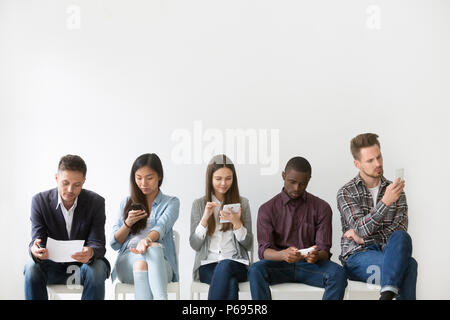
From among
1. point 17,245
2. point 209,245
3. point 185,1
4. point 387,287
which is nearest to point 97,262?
point 209,245

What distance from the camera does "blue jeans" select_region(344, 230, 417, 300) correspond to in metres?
3.17

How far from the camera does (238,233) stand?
3.57 meters

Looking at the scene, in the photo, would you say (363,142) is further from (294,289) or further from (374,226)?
(294,289)

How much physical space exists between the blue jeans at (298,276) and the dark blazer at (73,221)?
93cm

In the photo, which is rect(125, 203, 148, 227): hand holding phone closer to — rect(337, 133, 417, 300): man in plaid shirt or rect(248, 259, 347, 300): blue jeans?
rect(248, 259, 347, 300): blue jeans

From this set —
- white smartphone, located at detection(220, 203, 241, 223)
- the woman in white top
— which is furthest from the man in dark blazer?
white smartphone, located at detection(220, 203, 241, 223)

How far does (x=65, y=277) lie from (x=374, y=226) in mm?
1889

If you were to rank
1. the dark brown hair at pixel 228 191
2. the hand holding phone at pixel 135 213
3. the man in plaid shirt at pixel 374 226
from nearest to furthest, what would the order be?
the man in plaid shirt at pixel 374 226, the hand holding phone at pixel 135 213, the dark brown hair at pixel 228 191

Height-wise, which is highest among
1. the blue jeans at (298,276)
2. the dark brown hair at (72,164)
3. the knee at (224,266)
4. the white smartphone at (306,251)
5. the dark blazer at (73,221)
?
the dark brown hair at (72,164)

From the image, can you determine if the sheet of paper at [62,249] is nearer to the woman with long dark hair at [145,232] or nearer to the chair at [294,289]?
the woman with long dark hair at [145,232]

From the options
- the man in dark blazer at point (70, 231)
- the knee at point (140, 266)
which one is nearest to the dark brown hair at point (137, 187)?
the man in dark blazer at point (70, 231)

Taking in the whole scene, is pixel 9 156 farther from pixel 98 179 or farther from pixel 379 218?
pixel 379 218

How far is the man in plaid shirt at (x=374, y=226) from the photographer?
324 centimetres

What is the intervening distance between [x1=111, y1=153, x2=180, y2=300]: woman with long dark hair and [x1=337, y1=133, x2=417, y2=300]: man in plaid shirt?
111 centimetres
